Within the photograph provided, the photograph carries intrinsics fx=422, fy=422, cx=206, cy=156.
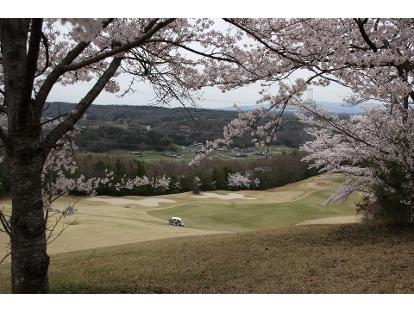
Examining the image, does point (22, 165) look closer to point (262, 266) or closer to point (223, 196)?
point (262, 266)

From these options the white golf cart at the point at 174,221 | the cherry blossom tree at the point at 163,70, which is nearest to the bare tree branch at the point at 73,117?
the cherry blossom tree at the point at 163,70

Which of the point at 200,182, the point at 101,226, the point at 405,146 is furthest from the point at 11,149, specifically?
the point at 101,226

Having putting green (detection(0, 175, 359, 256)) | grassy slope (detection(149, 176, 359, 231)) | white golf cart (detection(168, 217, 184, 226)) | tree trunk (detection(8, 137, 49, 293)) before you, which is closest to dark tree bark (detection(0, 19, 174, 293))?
tree trunk (detection(8, 137, 49, 293))

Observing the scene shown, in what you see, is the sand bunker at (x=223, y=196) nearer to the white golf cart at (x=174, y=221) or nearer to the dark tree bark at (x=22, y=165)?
the white golf cart at (x=174, y=221)

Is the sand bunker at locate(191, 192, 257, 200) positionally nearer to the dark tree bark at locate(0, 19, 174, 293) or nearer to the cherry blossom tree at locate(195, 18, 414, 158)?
the cherry blossom tree at locate(195, 18, 414, 158)

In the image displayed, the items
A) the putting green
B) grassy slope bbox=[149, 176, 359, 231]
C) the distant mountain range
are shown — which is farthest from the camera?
grassy slope bbox=[149, 176, 359, 231]
